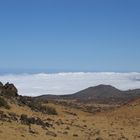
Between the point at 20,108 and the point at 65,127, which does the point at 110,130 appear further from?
the point at 20,108

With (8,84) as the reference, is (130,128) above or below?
below

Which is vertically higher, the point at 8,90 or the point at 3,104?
the point at 8,90

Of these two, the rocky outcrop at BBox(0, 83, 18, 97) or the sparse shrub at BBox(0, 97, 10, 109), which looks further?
the rocky outcrop at BBox(0, 83, 18, 97)

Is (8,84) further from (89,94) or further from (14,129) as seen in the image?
(89,94)

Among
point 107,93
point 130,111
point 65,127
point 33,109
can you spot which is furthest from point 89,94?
point 65,127

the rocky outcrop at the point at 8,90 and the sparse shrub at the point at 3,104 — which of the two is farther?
the rocky outcrop at the point at 8,90

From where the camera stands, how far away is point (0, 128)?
22.5 meters

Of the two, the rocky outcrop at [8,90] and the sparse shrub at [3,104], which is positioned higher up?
the rocky outcrop at [8,90]

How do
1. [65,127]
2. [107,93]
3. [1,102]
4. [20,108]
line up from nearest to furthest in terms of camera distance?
1. [65,127]
2. [1,102]
3. [20,108]
4. [107,93]

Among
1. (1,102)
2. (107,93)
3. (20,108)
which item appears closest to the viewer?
(1,102)

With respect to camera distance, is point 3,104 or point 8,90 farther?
point 8,90

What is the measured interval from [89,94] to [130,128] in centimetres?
13261

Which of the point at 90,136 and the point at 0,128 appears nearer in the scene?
the point at 0,128

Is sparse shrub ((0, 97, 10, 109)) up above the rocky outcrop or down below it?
below
